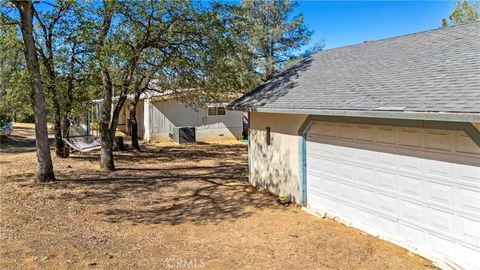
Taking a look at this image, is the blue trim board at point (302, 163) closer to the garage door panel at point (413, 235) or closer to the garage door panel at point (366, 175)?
the garage door panel at point (366, 175)

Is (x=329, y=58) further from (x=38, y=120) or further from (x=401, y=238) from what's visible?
(x=38, y=120)

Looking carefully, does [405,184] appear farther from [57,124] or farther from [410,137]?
[57,124]

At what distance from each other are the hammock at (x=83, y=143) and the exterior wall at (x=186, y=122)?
593 centimetres

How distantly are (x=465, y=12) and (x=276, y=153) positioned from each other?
823 inches

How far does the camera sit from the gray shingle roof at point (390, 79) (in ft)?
18.0

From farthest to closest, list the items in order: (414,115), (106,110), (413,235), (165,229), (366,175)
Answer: (106,110) → (165,229) → (366,175) → (413,235) → (414,115)

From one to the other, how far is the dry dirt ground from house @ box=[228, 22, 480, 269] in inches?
18.3

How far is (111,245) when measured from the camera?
6191 mm

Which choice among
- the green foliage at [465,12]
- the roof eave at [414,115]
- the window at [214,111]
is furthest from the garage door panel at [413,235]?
the green foliage at [465,12]

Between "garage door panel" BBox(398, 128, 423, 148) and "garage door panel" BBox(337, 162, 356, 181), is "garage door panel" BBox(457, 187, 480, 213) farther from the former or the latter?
"garage door panel" BBox(337, 162, 356, 181)

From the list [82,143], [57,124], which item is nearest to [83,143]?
A: [82,143]

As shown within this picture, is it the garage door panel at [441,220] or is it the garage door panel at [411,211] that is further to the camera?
the garage door panel at [411,211]

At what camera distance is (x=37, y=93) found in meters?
9.98

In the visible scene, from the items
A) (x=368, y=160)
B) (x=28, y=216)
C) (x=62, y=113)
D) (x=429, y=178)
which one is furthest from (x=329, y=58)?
(x=62, y=113)
